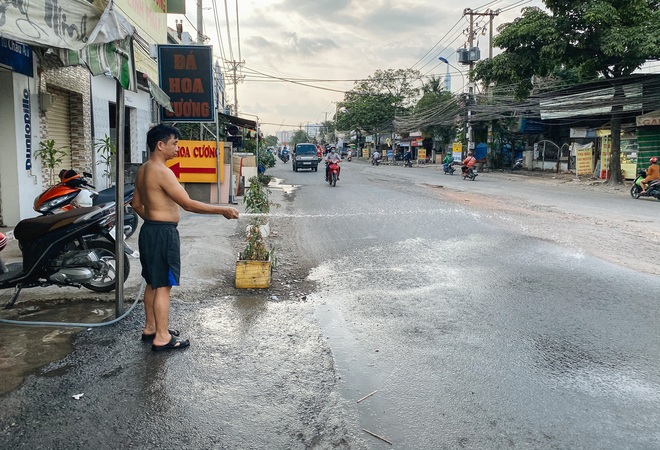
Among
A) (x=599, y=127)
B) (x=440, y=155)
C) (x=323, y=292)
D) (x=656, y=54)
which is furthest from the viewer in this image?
(x=440, y=155)

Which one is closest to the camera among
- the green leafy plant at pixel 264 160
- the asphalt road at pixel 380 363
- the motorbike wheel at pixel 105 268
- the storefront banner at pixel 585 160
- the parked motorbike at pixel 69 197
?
the asphalt road at pixel 380 363

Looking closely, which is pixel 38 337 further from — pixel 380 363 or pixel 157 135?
pixel 380 363

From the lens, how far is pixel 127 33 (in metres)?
4.34

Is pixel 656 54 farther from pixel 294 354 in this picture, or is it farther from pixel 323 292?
pixel 294 354

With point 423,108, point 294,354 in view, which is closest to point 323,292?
point 294,354

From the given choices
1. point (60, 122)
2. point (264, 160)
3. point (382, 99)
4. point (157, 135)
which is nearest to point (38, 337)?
point (157, 135)

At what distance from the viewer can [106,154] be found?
1327cm

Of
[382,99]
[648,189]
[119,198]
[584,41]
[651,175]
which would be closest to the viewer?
[119,198]

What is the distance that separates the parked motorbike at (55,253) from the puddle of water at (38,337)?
25 cm

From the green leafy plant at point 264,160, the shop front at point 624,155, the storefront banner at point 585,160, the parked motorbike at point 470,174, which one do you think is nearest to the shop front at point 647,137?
the shop front at point 624,155

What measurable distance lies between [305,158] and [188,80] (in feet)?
72.4

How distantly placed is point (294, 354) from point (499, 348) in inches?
64.9

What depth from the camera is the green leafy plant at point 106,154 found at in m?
12.5

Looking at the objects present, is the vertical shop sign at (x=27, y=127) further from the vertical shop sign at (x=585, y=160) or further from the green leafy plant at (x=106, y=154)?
the vertical shop sign at (x=585, y=160)
